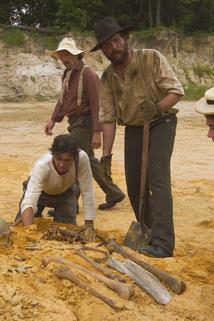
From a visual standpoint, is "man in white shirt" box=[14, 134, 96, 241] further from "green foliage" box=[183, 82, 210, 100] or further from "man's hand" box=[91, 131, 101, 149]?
"green foliage" box=[183, 82, 210, 100]

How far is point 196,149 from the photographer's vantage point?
13141 millimetres

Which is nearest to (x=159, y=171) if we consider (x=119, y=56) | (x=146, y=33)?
(x=119, y=56)

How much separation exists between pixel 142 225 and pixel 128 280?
1152mm

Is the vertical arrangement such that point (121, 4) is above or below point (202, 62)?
above

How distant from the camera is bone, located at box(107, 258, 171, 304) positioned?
4.21 meters

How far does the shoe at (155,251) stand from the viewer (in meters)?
5.07

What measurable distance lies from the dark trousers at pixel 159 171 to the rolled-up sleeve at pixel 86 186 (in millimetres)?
443

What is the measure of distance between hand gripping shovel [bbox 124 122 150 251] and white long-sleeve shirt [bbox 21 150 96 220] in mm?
461

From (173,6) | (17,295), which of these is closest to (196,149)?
(17,295)

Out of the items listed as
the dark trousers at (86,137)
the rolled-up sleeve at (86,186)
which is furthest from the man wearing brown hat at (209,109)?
the dark trousers at (86,137)

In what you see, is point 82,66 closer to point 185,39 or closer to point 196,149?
point 196,149

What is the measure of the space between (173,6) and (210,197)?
95.2 feet

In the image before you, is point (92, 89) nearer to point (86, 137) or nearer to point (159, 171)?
point (86, 137)

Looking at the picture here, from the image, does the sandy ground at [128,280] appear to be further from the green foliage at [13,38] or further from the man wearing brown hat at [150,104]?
the green foliage at [13,38]
